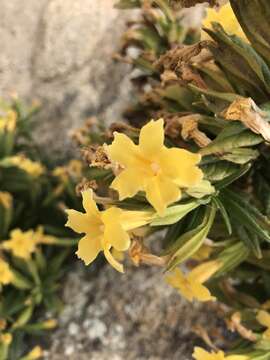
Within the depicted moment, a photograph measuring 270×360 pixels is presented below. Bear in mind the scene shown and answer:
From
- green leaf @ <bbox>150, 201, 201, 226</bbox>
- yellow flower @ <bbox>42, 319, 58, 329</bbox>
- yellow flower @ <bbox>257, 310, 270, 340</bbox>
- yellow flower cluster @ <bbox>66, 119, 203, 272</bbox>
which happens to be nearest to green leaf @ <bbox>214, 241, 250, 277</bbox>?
yellow flower @ <bbox>257, 310, 270, 340</bbox>

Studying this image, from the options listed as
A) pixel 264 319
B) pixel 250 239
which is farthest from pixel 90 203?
pixel 264 319

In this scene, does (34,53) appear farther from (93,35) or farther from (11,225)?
(11,225)

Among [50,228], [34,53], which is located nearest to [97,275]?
[50,228]

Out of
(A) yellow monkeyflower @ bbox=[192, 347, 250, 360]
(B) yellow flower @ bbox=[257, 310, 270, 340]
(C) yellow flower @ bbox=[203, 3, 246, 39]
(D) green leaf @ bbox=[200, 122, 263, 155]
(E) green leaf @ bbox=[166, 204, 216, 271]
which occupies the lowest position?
(A) yellow monkeyflower @ bbox=[192, 347, 250, 360]

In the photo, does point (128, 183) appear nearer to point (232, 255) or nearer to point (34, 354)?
point (232, 255)

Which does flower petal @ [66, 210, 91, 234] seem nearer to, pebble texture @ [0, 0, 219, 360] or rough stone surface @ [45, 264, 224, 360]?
rough stone surface @ [45, 264, 224, 360]

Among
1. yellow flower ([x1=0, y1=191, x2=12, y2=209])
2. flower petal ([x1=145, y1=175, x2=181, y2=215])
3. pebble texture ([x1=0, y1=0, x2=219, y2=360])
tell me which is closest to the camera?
flower petal ([x1=145, y1=175, x2=181, y2=215])
